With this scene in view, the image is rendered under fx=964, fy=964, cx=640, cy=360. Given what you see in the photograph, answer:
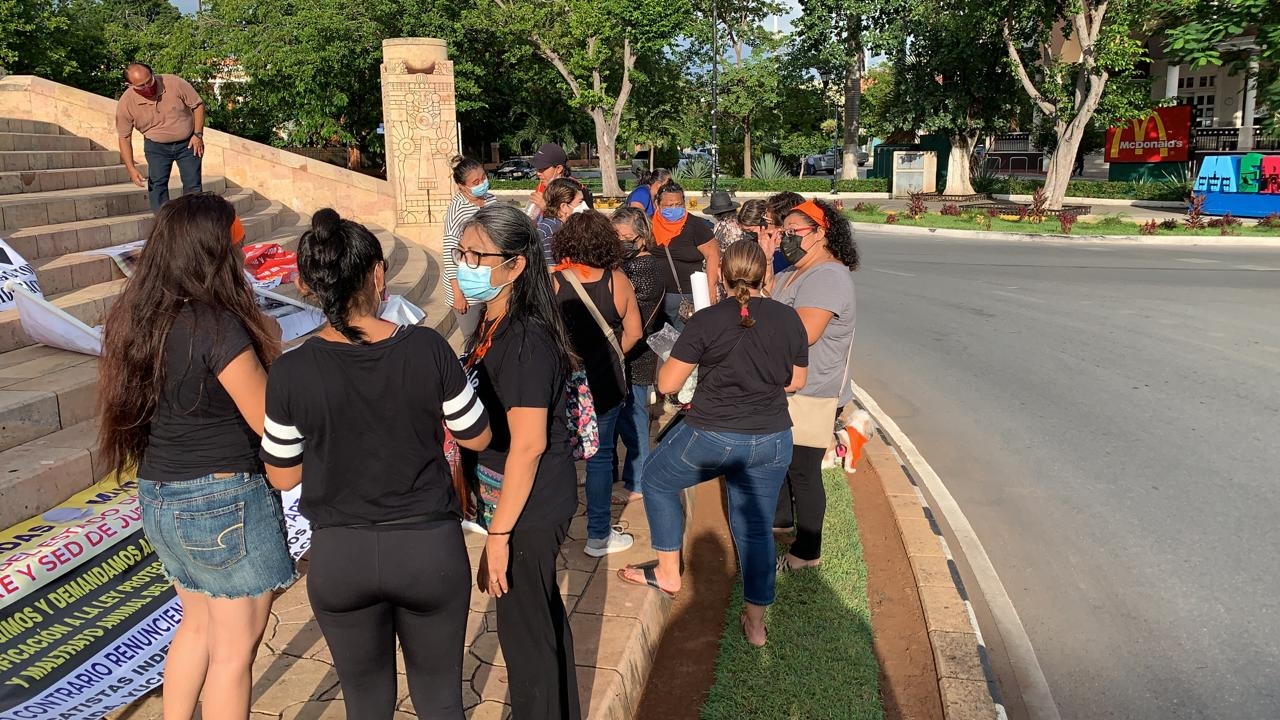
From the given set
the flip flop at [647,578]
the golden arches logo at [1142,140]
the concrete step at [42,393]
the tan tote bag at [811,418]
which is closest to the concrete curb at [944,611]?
the tan tote bag at [811,418]

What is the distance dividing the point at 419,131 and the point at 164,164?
5.36 metres

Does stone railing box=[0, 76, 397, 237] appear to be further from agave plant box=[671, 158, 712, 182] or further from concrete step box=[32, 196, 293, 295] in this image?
agave plant box=[671, 158, 712, 182]

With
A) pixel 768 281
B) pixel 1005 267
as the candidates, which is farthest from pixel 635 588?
pixel 1005 267

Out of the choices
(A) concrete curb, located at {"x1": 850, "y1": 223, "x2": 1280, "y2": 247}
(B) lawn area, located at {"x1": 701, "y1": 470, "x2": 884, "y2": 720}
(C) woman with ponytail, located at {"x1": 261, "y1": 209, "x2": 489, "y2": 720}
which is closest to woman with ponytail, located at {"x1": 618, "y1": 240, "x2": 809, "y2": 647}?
(B) lawn area, located at {"x1": 701, "y1": 470, "x2": 884, "y2": 720}

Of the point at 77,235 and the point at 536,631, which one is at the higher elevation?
the point at 77,235

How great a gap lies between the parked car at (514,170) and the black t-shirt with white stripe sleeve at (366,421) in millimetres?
48026

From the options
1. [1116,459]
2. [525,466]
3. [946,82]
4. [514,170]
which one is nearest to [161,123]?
[525,466]

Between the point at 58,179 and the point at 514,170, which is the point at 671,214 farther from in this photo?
the point at 514,170

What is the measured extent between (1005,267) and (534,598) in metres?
14.9

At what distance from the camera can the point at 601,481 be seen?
4934 millimetres

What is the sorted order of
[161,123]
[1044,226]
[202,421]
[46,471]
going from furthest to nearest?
[1044,226], [161,123], [46,471], [202,421]

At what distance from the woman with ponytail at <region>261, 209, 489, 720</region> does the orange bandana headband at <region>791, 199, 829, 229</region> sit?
260cm

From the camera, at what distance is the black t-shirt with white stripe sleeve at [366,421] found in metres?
2.53

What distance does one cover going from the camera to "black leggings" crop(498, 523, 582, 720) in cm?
304
